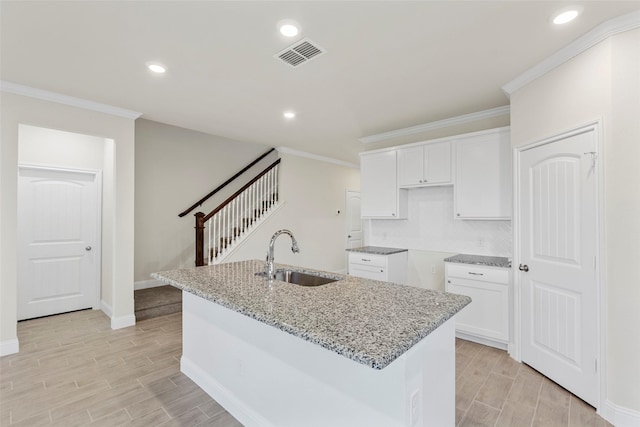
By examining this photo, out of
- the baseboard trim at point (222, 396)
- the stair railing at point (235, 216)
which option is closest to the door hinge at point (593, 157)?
the baseboard trim at point (222, 396)

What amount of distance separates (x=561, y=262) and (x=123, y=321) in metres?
4.66

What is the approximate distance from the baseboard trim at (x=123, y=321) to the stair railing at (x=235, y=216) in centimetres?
105

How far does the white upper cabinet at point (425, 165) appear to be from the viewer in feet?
12.3

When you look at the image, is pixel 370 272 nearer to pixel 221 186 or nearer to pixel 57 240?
pixel 221 186

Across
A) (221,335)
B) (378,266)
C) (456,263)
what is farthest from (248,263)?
(456,263)

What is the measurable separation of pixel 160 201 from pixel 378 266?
3.69 metres

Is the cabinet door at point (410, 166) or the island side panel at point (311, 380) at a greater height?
the cabinet door at point (410, 166)

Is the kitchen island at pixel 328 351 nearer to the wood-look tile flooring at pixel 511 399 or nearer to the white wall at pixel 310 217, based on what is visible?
the wood-look tile flooring at pixel 511 399

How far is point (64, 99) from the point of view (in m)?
3.22

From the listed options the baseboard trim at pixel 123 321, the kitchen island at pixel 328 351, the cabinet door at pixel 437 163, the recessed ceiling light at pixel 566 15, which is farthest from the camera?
the cabinet door at pixel 437 163

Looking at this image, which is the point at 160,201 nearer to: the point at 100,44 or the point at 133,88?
the point at 133,88

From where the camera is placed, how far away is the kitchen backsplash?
3.63m

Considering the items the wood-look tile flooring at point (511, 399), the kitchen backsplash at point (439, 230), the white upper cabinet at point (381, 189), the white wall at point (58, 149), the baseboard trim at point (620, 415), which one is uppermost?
the white wall at point (58, 149)

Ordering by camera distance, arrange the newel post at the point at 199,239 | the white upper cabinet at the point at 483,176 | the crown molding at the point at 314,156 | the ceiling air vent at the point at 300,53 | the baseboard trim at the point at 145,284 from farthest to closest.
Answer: the crown molding at the point at 314,156
the baseboard trim at the point at 145,284
the newel post at the point at 199,239
the white upper cabinet at the point at 483,176
the ceiling air vent at the point at 300,53
